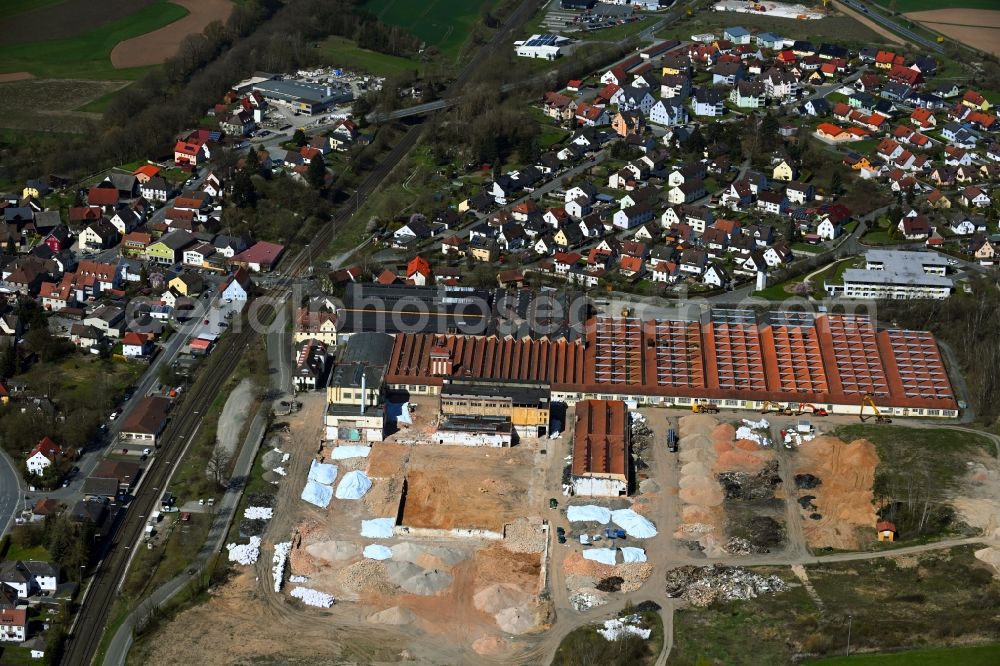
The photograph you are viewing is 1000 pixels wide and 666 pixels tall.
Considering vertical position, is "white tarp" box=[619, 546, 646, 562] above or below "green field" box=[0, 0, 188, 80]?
below

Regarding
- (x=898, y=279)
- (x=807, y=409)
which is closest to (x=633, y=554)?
(x=807, y=409)

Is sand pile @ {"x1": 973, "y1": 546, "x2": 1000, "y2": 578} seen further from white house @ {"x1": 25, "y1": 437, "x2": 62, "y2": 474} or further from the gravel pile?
white house @ {"x1": 25, "y1": 437, "x2": 62, "y2": 474}

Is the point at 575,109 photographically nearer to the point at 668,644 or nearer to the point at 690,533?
the point at 690,533

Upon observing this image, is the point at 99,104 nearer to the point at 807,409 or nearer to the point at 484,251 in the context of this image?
the point at 484,251

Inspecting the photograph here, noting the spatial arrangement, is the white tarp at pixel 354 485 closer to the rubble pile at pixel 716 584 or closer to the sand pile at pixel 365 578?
the sand pile at pixel 365 578

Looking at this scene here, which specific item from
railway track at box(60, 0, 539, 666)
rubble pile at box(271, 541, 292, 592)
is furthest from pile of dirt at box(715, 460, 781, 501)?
railway track at box(60, 0, 539, 666)

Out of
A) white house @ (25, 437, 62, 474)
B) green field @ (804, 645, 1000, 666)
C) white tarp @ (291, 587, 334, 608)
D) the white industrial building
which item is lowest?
white tarp @ (291, 587, 334, 608)
